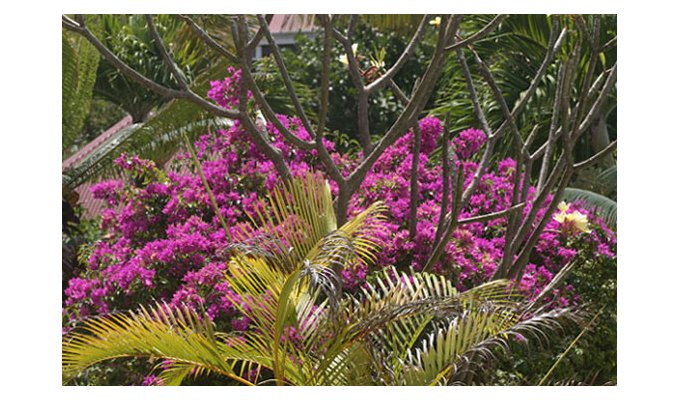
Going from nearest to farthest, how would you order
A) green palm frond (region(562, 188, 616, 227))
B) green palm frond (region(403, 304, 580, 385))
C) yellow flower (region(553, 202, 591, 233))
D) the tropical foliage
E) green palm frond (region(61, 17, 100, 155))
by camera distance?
green palm frond (region(403, 304, 580, 385)) < the tropical foliage < yellow flower (region(553, 202, 591, 233)) < green palm frond (region(562, 188, 616, 227)) < green palm frond (region(61, 17, 100, 155))

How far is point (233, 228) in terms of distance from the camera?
13.9 ft

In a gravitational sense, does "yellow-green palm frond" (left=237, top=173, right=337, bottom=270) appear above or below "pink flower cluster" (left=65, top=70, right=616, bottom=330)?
above

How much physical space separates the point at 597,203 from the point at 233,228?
2.99 metres

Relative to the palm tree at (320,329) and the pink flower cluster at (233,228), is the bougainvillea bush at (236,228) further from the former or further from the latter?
the palm tree at (320,329)

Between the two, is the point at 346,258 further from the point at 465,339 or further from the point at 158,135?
the point at 158,135

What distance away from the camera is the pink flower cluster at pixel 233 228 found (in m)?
4.13

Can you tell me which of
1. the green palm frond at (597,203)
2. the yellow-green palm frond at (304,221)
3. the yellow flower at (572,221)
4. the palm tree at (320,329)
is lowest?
the green palm frond at (597,203)

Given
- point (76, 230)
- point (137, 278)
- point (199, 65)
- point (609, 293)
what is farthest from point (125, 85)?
point (609, 293)

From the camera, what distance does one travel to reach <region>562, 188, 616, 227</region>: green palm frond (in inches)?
235

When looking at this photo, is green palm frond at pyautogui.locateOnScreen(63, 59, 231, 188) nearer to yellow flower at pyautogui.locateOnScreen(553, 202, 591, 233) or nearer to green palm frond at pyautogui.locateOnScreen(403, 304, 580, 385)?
yellow flower at pyautogui.locateOnScreen(553, 202, 591, 233)

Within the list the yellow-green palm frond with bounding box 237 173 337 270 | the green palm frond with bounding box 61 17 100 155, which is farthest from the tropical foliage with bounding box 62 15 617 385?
the green palm frond with bounding box 61 17 100 155
